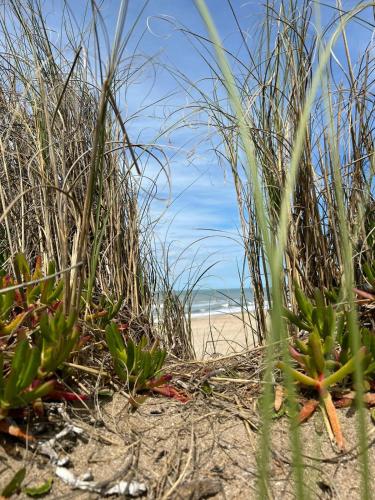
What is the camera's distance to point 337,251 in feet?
7.10

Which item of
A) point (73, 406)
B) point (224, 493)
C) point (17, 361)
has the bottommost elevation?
point (224, 493)

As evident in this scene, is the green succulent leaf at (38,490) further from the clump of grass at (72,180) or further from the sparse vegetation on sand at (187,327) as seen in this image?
the clump of grass at (72,180)

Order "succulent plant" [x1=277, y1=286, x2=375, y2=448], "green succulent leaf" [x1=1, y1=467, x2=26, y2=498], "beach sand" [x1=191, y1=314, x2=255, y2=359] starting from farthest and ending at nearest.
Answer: "beach sand" [x1=191, y1=314, x2=255, y2=359] < "succulent plant" [x1=277, y1=286, x2=375, y2=448] < "green succulent leaf" [x1=1, y1=467, x2=26, y2=498]

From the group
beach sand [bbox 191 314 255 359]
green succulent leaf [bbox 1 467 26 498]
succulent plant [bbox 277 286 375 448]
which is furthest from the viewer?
beach sand [bbox 191 314 255 359]

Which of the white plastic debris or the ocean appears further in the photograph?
the ocean

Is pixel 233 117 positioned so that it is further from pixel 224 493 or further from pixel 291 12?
pixel 224 493

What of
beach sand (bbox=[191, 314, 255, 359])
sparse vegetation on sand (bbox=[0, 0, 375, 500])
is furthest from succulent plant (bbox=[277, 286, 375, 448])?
beach sand (bbox=[191, 314, 255, 359])

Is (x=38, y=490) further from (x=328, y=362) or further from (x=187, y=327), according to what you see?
(x=187, y=327)

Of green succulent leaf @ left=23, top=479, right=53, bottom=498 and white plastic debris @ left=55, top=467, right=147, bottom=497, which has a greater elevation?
green succulent leaf @ left=23, top=479, right=53, bottom=498

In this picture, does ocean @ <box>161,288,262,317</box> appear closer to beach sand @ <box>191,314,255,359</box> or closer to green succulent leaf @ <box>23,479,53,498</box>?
beach sand @ <box>191,314,255,359</box>

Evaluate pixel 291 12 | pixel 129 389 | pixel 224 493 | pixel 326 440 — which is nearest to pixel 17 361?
pixel 129 389

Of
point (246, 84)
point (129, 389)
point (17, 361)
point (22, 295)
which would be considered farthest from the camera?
point (246, 84)

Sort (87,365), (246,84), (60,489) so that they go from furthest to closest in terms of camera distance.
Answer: (246,84) < (87,365) < (60,489)

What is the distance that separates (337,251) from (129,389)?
43.9 inches
